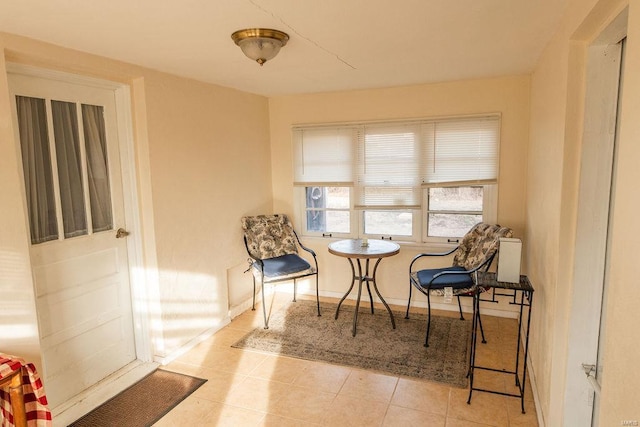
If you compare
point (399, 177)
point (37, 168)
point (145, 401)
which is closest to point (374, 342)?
point (399, 177)

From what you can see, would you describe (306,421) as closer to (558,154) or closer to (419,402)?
(419,402)

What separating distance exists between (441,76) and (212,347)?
3.04 metres

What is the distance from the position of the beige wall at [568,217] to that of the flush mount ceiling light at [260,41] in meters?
1.43

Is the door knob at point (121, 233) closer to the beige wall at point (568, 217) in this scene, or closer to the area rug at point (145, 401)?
the area rug at point (145, 401)

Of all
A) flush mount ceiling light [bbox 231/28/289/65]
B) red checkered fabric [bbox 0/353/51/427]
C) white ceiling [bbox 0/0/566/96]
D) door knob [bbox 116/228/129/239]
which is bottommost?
red checkered fabric [bbox 0/353/51/427]

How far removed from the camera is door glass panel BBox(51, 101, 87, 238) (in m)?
2.50

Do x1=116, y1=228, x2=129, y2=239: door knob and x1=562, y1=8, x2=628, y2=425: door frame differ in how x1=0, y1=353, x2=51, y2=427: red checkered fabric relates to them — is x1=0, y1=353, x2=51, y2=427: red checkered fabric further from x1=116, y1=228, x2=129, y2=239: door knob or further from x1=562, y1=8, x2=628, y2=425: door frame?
x1=562, y1=8, x2=628, y2=425: door frame

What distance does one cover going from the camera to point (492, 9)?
6.29 ft

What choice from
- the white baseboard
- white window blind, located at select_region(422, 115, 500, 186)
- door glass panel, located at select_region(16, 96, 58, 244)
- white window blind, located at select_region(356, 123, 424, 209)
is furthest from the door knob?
white window blind, located at select_region(422, 115, 500, 186)

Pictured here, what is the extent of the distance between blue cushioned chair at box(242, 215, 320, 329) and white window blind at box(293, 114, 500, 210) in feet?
1.88

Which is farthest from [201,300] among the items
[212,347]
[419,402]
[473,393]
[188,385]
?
[473,393]

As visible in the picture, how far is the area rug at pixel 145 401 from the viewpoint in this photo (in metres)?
2.43

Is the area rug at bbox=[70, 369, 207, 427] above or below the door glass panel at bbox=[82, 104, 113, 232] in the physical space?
below


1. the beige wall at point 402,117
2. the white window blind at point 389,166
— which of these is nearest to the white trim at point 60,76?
the beige wall at point 402,117
